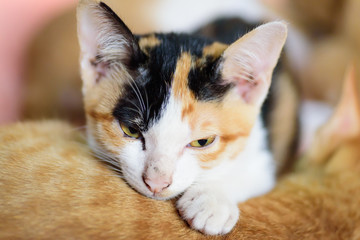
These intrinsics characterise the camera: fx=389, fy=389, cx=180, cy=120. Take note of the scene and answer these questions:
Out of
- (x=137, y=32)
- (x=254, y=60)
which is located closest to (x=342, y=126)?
(x=254, y=60)

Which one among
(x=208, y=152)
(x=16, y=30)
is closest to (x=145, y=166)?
(x=208, y=152)

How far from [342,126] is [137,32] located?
1.14 meters

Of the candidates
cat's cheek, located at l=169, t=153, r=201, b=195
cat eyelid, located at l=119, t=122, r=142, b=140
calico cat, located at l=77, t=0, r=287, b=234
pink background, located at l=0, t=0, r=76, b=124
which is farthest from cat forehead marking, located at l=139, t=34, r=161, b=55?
pink background, located at l=0, t=0, r=76, b=124

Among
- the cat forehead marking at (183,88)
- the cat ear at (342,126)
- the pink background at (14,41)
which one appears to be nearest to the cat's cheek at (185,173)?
the cat forehead marking at (183,88)

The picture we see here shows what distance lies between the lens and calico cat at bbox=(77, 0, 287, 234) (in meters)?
0.97

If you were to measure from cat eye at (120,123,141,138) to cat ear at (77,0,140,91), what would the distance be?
18 centimetres

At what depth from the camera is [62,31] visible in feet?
6.75

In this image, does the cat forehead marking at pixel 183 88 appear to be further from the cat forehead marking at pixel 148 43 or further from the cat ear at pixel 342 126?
the cat ear at pixel 342 126

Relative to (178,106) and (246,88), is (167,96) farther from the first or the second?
(246,88)

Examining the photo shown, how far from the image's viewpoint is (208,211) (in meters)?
0.95

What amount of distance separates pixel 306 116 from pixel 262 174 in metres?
0.85

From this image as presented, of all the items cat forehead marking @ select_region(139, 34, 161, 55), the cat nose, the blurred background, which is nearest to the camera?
the cat nose

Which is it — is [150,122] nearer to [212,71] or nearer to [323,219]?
[212,71]

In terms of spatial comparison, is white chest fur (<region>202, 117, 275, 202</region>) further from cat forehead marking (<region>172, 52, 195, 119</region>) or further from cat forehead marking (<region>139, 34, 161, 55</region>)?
cat forehead marking (<region>139, 34, 161, 55</region>)
